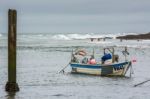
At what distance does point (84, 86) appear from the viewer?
28594 millimetres

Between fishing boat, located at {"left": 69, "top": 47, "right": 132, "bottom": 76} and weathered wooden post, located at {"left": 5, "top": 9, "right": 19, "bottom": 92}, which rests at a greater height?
weathered wooden post, located at {"left": 5, "top": 9, "right": 19, "bottom": 92}

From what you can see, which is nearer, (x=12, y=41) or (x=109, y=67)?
(x=12, y=41)

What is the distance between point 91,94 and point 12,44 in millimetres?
4855

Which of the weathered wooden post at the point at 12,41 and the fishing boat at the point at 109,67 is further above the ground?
the weathered wooden post at the point at 12,41

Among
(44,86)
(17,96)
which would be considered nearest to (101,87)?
(44,86)

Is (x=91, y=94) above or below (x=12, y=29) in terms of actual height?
below

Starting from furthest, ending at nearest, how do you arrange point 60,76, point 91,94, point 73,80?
point 60,76 < point 73,80 < point 91,94

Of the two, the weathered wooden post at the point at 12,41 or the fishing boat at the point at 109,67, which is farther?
the fishing boat at the point at 109,67

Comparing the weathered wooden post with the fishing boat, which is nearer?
the weathered wooden post

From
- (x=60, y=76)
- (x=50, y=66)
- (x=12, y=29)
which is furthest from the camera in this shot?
(x=50, y=66)

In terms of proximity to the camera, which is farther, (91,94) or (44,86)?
(44,86)

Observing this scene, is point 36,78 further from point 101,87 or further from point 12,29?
point 12,29

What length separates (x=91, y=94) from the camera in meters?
25.2

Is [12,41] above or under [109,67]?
above
